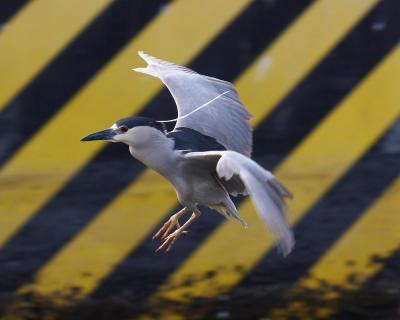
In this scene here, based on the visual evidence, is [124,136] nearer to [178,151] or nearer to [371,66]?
[178,151]

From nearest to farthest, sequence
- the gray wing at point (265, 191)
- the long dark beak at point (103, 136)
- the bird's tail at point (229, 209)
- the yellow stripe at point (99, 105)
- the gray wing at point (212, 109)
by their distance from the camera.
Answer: the gray wing at point (265, 191) → the long dark beak at point (103, 136) → the bird's tail at point (229, 209) → the gray wing at point (212, 109) → the yellow stripe at point (99, 105)

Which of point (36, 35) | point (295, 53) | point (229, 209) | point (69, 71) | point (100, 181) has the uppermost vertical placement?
point (36, 35)

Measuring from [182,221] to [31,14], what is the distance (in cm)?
65

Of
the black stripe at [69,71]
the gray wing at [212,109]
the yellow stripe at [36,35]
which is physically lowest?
the gray wing at [212,109]

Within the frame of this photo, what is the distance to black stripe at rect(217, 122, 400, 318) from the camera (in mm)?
3072

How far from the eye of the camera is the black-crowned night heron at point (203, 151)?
2.02 m

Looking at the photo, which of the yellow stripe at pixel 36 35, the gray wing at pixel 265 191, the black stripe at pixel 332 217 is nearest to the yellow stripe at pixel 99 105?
the yellow stripe at pixel 36 35

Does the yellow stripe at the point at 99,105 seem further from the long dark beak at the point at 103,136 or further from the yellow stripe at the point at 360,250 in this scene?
the long dark beak at the point at 103,136

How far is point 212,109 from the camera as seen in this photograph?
8.23 ft

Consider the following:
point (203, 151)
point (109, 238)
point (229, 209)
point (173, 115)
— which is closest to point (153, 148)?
point (203, 151)

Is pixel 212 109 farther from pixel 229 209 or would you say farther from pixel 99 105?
pixel 99 105

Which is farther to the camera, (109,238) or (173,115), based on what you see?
(173,115)

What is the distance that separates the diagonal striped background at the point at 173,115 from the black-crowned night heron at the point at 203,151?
620 millimetres

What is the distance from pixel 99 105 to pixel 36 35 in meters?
0.23
